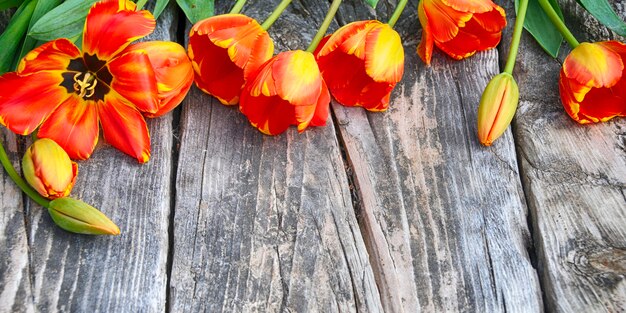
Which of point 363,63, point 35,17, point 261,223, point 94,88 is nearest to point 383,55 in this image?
point 363,63

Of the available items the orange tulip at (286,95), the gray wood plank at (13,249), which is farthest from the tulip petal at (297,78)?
Result: the gray wood plank at (13,249)

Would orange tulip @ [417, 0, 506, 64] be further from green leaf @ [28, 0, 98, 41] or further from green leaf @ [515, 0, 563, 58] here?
green leaf @ [28, 0, 98, 41]

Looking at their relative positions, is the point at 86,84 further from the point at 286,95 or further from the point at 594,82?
the point at 594,82

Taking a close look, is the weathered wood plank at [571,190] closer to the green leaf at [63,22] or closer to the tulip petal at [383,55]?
the tulip petal at [383,55]

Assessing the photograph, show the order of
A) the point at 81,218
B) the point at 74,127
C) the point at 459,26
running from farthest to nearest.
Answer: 1. the point at 459,26
2. the point at 74,127
3. the point at 81,218

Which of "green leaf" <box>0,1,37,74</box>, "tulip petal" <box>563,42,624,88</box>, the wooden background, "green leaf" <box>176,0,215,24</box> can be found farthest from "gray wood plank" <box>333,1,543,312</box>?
"green leaf" <box>0,1,37,74</box>

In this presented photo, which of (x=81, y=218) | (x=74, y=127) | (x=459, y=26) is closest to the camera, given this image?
(x=81, y=218)

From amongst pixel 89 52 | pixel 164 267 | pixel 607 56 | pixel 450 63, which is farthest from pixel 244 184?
pixel 607 56
